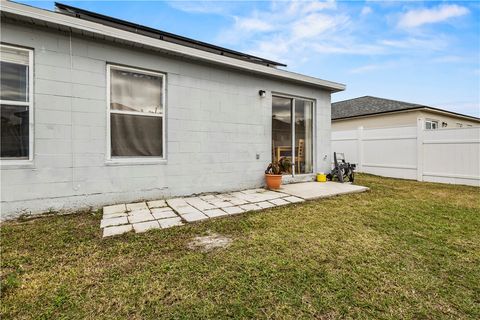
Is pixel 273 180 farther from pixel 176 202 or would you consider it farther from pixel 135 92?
pixel 135 92

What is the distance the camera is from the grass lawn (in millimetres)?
1538

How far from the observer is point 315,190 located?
17.4ft

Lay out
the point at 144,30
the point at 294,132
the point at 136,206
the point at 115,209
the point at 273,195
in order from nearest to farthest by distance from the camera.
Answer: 1. the point at 115,209
2. the point at 136,206
3. the point at 273,195
4. the point at 144,30
5. the point at 294,132

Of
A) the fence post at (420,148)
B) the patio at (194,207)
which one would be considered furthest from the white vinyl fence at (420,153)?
the patio at (194,207)

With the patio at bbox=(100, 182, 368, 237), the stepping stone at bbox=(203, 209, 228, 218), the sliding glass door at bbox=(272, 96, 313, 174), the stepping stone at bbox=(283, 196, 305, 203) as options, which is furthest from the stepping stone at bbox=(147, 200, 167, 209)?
the sliding glass door at bbox=(272, 96, 313, 174)

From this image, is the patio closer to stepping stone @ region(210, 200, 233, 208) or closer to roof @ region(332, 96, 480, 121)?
stepping stone @ region(210, 200, 233, 208)

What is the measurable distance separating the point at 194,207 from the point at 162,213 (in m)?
0.56

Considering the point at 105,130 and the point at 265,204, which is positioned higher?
the point at 105,130

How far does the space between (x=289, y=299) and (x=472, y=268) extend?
1853 mm

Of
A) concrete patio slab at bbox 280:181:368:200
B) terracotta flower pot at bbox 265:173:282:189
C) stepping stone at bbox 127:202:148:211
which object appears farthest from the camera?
terracotta flower pot at bbox 265:173:282:189

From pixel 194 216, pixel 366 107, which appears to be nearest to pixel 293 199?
pixel 194 216

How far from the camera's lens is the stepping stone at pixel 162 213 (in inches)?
135

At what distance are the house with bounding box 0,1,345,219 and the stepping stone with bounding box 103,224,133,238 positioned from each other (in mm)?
1205

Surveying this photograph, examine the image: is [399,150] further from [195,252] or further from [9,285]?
[9,285]
